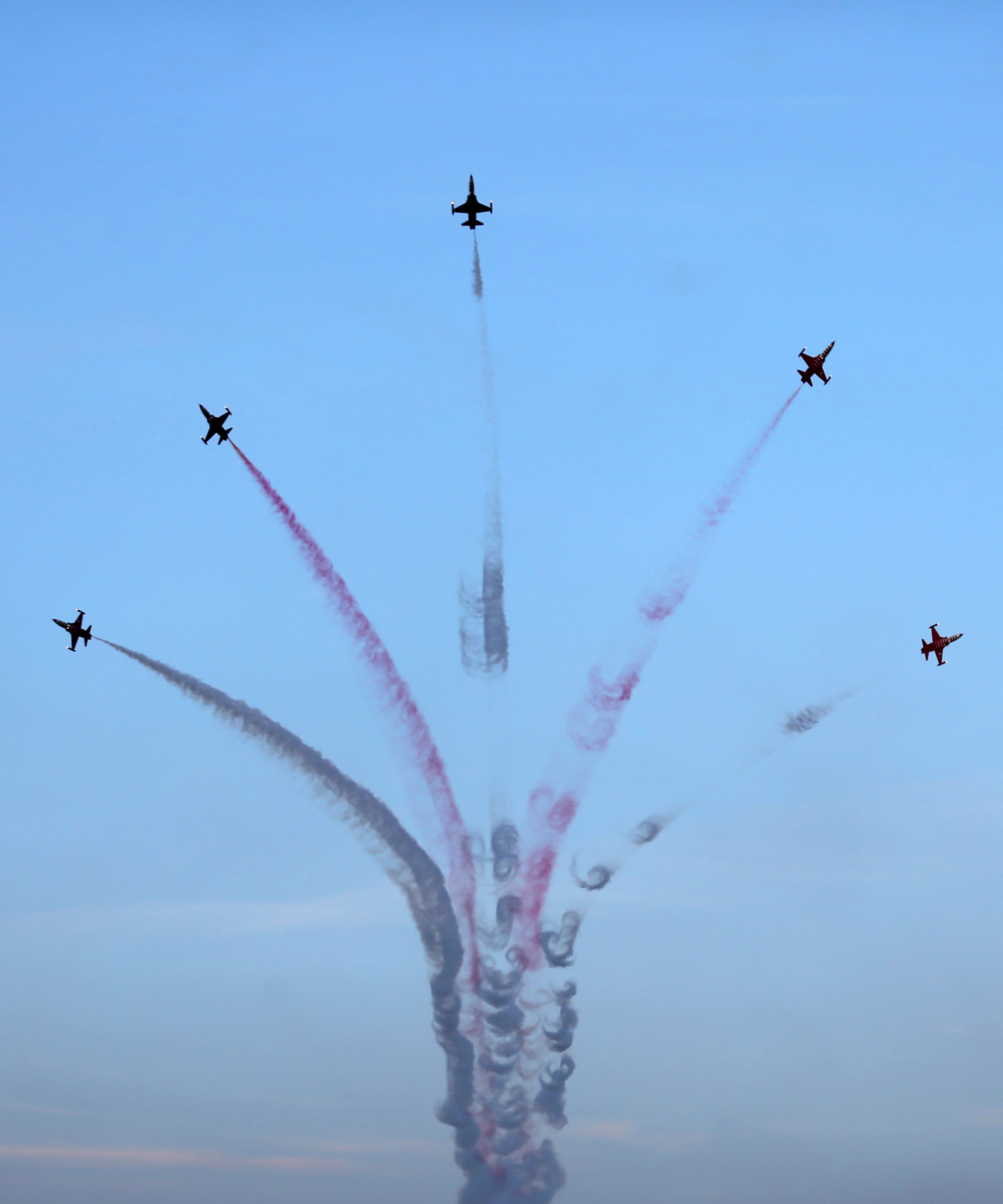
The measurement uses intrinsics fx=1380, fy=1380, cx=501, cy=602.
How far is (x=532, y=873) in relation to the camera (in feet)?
352

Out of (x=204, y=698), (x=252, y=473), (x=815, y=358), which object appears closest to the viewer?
(x=204, y=698)

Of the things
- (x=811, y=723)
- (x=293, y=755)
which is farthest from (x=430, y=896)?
(x=811, y=723)

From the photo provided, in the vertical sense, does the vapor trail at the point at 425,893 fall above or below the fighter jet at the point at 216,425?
below

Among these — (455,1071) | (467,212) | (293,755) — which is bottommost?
(455,1071)

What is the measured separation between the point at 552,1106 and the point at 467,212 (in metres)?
72.1

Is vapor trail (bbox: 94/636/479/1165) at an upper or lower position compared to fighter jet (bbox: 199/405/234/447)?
lower

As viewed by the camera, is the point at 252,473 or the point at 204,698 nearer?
the point at 204,698

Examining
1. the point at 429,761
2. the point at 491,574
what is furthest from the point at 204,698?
the point at 491,574

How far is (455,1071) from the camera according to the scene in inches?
4218

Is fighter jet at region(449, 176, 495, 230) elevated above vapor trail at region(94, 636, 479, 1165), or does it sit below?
above

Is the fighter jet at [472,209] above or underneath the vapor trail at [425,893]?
above

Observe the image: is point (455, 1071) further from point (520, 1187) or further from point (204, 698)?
point (204, 698)

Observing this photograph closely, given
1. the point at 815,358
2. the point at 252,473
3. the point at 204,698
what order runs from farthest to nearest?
the point at 815,358, the point at 252,473, the point at 204,698

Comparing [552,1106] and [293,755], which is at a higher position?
[293,755]
